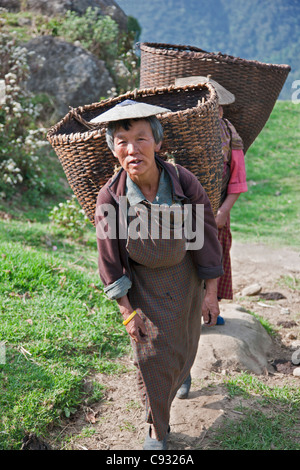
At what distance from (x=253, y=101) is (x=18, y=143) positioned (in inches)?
184

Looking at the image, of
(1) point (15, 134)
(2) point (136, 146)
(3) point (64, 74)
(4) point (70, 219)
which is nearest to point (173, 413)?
(2) point (136, 146)

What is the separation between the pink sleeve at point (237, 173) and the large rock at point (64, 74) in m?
6.92

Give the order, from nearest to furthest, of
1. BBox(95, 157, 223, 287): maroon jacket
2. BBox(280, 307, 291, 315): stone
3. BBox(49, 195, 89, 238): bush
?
BBox(95, 157, 223, 287): maroon jacket
BBox(280, 307, 291, 315): stone
BBox(49, 195, 89, 238): bush

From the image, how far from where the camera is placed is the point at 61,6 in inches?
468

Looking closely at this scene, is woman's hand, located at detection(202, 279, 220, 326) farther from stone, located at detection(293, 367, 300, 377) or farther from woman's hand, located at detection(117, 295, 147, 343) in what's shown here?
stone, located at detection(293, 367, 300, 377)

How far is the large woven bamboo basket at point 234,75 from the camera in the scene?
3.57 meters

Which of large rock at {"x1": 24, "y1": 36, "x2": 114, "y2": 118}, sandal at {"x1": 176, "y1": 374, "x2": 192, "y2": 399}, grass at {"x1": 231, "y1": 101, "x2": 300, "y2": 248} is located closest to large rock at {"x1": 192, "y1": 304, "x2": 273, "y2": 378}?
sandal at {"x1": 176, "y1": 374, "x2": 192, "y2": 399}

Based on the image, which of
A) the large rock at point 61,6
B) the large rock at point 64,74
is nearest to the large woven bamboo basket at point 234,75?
the large rock at point 64,74

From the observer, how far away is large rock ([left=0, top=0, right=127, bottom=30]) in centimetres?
1191

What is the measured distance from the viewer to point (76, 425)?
2.93m

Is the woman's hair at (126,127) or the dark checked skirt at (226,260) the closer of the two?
the woman's hair at (126,127)

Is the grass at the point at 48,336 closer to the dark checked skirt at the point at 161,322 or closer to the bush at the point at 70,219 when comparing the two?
the dark checked skirt at the point at 161,322

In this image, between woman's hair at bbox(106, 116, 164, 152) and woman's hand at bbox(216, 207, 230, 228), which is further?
woman's hand at bbox(216, 207, 230, 228)

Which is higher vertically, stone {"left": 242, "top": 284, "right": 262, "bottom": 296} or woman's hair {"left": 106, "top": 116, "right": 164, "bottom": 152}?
woman's hair {"left": 106, "top": 116, "right": 164, "bottom": 152}
